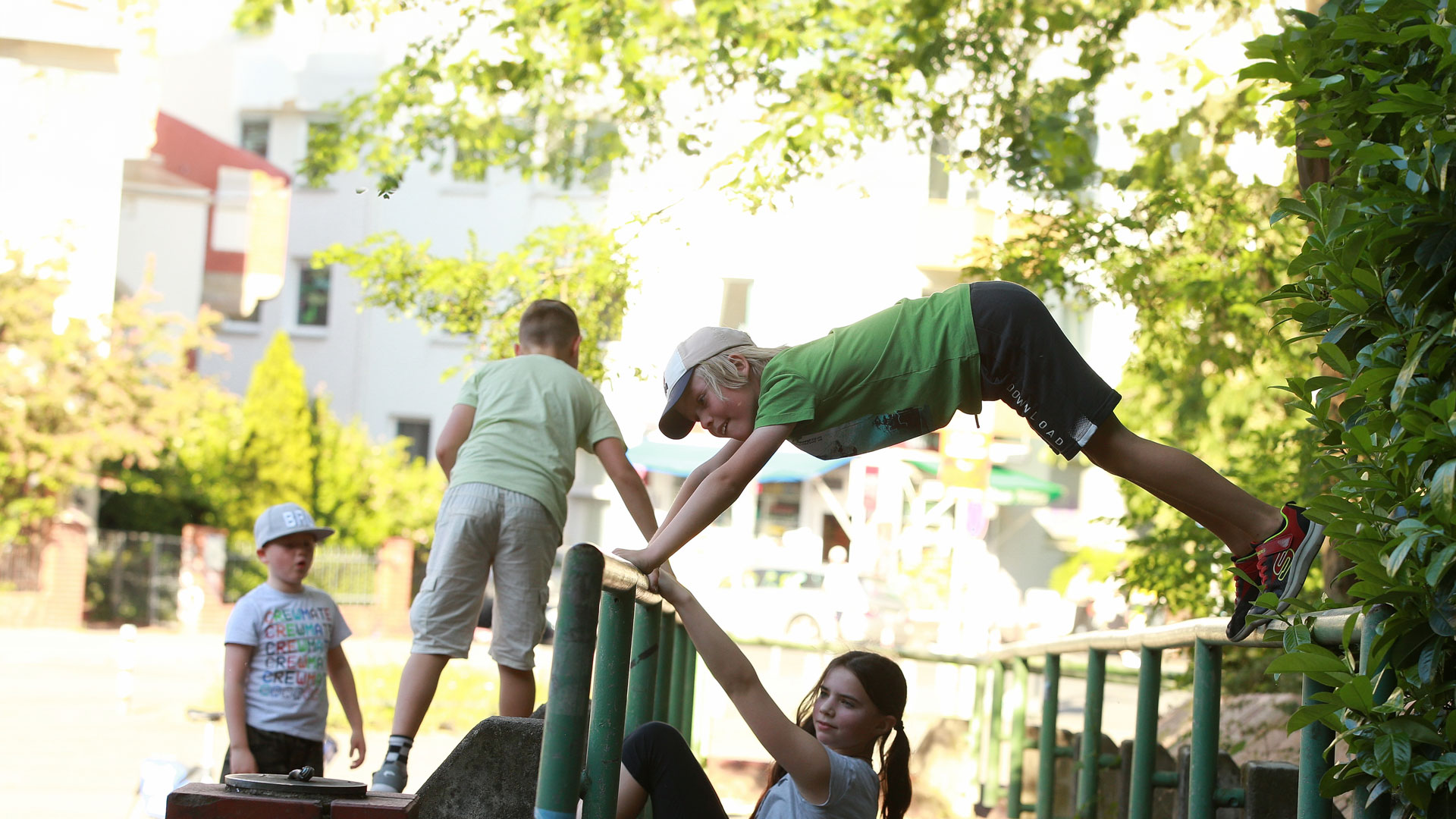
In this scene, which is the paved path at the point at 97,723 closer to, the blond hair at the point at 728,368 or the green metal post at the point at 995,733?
Result: the green metal post at the point at 995,733

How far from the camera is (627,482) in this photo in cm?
445

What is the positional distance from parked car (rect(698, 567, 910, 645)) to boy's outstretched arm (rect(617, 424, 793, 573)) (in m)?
18.4

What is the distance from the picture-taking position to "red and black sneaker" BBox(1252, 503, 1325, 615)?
2.71 m

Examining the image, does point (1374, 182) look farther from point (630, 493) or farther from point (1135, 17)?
point (1135, 17)

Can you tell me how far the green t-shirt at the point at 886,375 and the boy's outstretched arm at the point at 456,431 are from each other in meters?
1.87

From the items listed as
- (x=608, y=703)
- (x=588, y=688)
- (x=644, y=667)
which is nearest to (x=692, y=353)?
(x=644, y=667)

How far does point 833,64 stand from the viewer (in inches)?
311

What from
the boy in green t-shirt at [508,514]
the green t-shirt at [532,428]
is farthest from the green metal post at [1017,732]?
the green t-shirt at [532,428]

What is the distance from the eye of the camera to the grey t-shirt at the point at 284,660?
4.59 m

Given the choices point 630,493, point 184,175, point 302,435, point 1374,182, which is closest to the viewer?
point 1374,182

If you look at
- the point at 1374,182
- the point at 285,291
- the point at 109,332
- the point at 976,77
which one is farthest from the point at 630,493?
the point at 285,291

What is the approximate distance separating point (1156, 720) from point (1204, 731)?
79 centimetres

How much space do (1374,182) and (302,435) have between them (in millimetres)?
23658

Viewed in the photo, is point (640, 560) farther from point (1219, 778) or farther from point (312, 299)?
point (312, 299)
